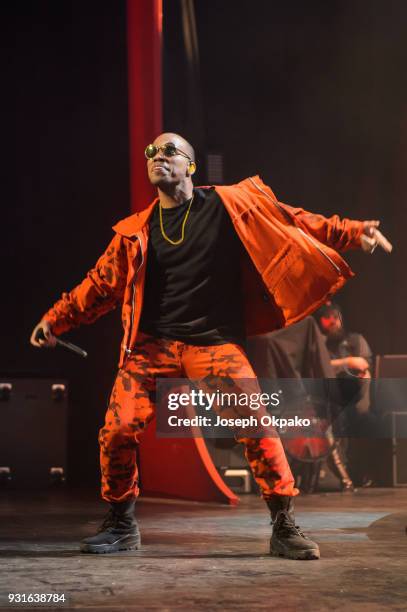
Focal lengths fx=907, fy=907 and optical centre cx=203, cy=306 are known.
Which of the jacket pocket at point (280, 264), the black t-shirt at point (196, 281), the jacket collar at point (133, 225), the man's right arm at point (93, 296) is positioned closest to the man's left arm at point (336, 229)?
the jacket pocket at point (280, 264)

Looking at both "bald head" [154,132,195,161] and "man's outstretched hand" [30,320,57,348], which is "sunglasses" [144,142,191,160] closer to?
"bald head" [154,132,195,161]

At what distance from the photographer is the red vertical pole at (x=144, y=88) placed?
588 cm

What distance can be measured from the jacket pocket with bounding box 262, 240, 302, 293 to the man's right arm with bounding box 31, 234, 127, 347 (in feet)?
2.02

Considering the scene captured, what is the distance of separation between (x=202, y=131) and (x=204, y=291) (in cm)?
422

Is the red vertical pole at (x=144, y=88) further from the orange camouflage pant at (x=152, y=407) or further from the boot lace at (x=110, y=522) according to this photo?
the boot lace at (x=110, y=522)

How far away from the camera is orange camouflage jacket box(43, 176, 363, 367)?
11.6 feet

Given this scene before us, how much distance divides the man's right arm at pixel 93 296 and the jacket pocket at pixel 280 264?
24.3 inches

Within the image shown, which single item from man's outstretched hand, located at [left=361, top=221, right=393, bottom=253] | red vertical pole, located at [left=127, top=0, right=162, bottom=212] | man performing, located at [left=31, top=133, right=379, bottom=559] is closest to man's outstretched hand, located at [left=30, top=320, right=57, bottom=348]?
man performing, located at [left=31, top=133, right=379, bottom=559]

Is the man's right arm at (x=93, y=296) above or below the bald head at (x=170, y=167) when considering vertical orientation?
below

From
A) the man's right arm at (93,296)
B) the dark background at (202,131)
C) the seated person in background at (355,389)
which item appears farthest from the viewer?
the dark background at (202,131)

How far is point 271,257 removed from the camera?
356 cm

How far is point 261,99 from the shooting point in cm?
800

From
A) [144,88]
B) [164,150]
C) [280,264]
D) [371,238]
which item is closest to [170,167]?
[164,150]

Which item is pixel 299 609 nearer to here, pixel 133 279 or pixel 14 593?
pixel 14 593
